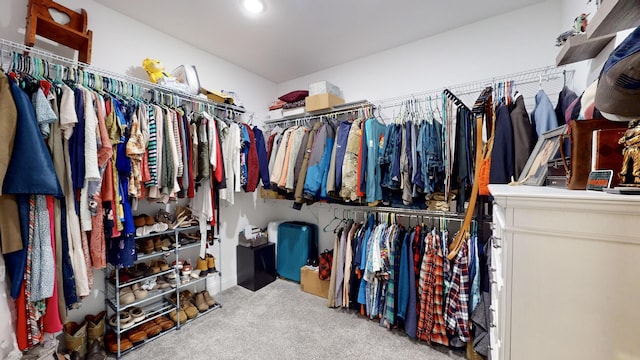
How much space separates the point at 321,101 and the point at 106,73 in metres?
1.76

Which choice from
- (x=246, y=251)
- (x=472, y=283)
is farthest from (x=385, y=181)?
(x=246, y=251)

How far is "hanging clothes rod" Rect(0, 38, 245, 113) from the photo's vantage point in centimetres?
136

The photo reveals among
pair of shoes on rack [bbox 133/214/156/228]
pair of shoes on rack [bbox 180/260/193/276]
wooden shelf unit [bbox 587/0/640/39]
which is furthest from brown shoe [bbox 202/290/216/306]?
wooden shelf unit [bbox 587/0/640/39]

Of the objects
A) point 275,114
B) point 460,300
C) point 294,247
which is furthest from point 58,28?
A: point 460,300

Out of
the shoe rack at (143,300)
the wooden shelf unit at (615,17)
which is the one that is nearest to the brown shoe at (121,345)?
the shoe rack at (143,300)

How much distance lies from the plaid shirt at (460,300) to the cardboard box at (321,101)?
1.76m

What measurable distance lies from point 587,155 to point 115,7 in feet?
9.72

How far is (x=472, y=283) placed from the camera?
165 cm

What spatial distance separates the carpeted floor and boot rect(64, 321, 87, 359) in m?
0.27

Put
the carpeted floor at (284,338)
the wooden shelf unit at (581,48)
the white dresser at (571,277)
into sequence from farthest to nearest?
the carpeted floor at (284,338)
the wooden shelf unit at (581,48)
the white dresser at (571,277)

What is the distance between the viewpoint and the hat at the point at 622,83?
53 centimetres

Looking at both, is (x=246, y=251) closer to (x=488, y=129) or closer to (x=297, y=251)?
(x=297, y=251)

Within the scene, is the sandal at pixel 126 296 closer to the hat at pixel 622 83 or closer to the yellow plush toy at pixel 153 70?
the yellow plush toy at pixel 153 70

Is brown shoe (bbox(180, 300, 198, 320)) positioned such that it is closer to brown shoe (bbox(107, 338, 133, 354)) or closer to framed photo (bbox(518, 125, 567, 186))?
brown shoe (bbox(107, 338, 133, 354))
